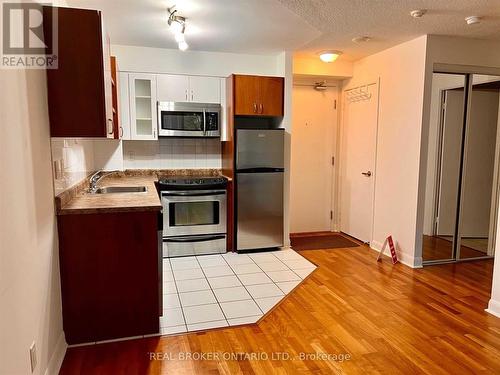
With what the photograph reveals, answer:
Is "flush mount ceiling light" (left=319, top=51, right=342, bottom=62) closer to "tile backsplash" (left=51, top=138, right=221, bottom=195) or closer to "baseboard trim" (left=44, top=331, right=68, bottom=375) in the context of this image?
"tile backsplash" (left=51, top=138, right=221, bottom=195)

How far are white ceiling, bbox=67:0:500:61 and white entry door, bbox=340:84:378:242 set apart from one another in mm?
750

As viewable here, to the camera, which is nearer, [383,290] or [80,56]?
[80,56]

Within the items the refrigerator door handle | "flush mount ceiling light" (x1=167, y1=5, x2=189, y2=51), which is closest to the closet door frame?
the refrigerator door handle

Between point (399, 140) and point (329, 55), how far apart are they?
1313 mm

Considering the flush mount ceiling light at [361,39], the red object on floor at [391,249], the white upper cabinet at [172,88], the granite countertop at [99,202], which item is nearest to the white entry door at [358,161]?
the red object on floor at [391,249]

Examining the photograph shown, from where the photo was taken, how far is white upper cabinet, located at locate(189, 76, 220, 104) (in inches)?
167

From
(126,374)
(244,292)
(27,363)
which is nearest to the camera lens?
(27,363)

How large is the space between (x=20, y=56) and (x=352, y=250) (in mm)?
3888

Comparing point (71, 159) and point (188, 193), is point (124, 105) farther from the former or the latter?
point (71, 159)

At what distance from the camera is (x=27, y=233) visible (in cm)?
161

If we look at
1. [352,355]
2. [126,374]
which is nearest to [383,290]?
[352,355]

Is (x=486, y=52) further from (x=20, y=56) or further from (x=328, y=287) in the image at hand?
(x=20, y=56)

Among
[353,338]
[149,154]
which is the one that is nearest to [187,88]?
[149,154]

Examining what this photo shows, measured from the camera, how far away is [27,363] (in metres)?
1.56
